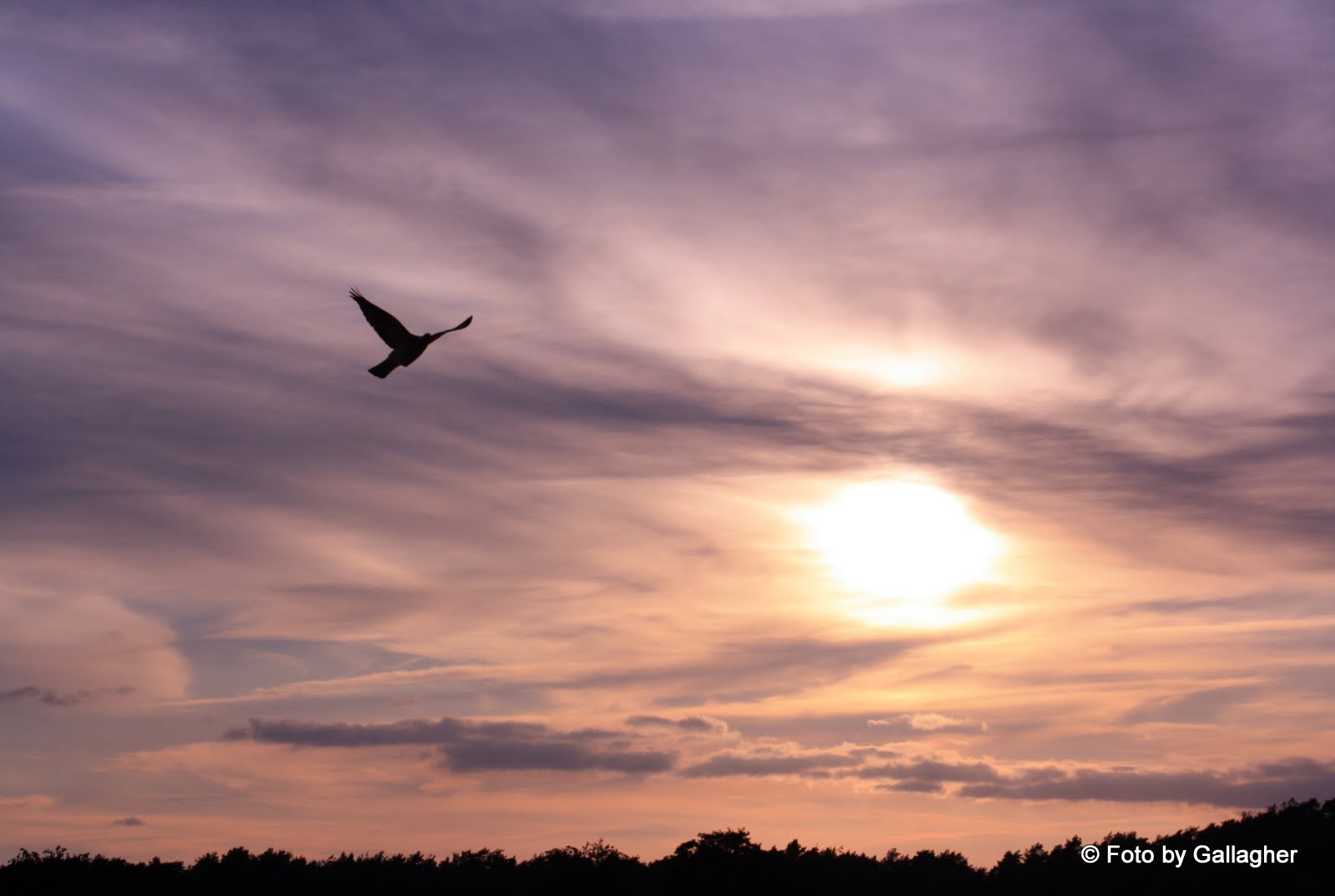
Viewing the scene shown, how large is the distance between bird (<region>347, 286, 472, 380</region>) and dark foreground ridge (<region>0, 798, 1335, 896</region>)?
74692mm

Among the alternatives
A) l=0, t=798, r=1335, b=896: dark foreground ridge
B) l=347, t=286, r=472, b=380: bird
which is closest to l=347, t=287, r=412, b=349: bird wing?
l=347, t=286, r=472, b=380: bird

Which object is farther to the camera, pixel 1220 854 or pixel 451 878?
pixel 451 878

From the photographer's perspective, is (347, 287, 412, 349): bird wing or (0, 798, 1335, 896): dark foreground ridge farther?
(0, 798, 1335, 896): dark foreground ridge

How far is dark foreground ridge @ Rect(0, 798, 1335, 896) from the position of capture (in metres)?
103

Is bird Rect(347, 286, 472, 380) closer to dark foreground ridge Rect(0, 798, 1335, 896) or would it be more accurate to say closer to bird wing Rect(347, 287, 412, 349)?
bird wing Rect(347, 287, 412, 349)

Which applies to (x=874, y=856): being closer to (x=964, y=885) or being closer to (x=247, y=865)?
(x=964, y=885)

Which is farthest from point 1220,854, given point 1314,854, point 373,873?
point 373,873

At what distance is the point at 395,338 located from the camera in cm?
3722

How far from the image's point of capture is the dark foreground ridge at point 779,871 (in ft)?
339

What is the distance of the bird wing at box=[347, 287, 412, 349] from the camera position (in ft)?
121

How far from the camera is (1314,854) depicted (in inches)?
4296

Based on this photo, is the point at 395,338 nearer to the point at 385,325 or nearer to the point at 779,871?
the point at 385,325

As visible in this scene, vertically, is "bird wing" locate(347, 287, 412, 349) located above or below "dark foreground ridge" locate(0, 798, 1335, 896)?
above

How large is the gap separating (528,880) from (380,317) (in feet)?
350
